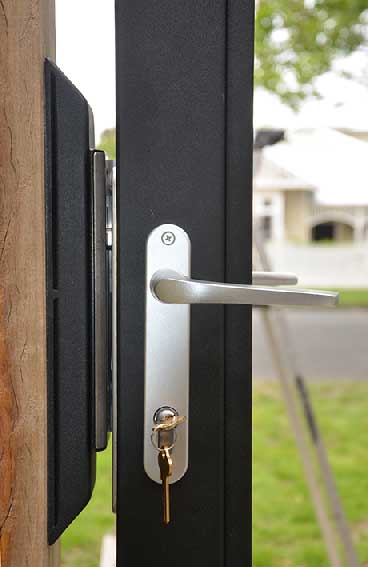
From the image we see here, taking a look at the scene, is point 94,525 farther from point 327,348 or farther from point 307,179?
point 327,348

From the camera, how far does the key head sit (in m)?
0.50

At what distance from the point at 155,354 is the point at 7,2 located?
234mm

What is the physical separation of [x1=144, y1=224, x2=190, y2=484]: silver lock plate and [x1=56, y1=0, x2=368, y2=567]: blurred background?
6 centimetres

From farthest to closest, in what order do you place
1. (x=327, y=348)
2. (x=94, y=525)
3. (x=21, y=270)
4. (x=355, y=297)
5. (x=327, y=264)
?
(x=327, y=348), (x=355, y=297), (x=327, y=264), (x=94, y=525), (x=21, y=270)

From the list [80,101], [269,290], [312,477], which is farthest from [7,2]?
[312,477]

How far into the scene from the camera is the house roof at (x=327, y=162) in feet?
4.94

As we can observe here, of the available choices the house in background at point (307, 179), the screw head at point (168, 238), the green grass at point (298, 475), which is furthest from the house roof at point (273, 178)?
the green grass at point (298, 475)

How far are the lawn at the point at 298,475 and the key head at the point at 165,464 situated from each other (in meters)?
1.90

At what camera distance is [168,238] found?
0.51 meters

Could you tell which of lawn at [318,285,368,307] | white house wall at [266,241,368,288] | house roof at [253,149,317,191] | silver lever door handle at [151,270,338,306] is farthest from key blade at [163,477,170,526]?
lawn at [318,285,368,307]

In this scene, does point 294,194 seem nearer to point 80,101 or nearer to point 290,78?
point 290,78

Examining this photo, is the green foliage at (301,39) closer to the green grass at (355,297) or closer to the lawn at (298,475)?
the green grass at (355,297)

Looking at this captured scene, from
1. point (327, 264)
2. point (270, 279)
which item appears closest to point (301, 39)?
point (327, 264)

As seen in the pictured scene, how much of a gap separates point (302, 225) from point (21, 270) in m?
1.84
